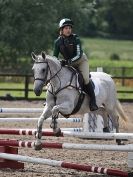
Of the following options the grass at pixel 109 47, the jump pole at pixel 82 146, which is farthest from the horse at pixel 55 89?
the grass at pixel 109 47

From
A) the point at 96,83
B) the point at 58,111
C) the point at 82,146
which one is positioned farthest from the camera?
the point at 96,83

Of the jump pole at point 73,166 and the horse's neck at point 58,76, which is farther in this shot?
the horse's neck at point 58,76

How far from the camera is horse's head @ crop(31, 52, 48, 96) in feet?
30.5

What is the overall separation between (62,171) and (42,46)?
30.8 m

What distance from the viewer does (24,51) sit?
40.4m

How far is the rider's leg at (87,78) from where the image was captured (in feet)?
34.4

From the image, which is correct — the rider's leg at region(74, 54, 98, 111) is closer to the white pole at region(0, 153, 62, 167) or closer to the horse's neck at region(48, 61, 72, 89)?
the horse's neck at region(48, 61, 72, 89)

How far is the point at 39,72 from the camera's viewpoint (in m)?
9.42

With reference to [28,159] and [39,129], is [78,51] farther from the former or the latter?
[28,159]

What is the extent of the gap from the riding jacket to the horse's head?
1.95 ft

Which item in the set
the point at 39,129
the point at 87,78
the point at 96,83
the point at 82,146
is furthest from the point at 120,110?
the point at 82,146

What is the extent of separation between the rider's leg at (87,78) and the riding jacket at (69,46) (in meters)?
0.23

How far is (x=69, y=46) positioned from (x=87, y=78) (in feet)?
2.30

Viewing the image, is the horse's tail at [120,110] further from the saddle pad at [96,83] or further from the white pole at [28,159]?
the white pole at [28,159]
